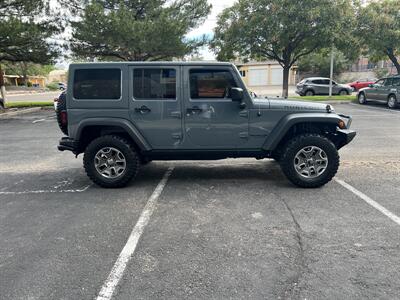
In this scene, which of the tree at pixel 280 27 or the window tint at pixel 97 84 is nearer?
the window tint at pixel 97 84

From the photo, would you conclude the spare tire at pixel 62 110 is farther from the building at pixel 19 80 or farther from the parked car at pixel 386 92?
the building at pixel 19 80

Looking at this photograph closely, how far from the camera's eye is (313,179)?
5.21 meters

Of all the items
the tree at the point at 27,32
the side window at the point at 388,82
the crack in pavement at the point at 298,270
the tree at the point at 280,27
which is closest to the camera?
the crack in pavement at the point at 298,270

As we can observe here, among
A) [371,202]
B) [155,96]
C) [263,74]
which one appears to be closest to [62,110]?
[155,96]

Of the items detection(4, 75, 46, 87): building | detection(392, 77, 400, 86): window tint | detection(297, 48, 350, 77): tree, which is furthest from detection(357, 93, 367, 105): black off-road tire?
detection(4, 75, 46, 87): building

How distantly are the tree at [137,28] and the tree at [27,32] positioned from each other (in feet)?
4.23

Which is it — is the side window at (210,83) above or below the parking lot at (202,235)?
above

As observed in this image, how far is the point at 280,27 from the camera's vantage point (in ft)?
60.7

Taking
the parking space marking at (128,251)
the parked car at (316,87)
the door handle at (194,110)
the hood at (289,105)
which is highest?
the parked car at (316,87)

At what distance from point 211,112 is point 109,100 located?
4.96ft

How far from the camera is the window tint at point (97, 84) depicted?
5.19 metres

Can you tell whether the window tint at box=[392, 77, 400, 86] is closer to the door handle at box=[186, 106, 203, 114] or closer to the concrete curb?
the door handle at box=[186, 106, 203, 114]

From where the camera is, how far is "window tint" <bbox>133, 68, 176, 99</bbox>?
5176 mm

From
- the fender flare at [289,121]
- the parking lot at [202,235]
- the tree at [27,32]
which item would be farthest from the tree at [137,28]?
the fender flare at [289,121]
